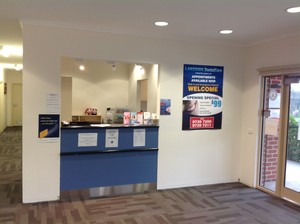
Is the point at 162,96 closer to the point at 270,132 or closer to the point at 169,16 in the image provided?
the point at 169,16

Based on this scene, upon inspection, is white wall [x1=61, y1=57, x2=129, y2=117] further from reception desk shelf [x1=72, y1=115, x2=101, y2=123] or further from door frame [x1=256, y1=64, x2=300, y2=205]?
door frame [x1=256, y1=64, x2=300, y2=205]

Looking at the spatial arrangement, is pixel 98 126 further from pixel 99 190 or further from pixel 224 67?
pixel 224 67

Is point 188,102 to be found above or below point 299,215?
above

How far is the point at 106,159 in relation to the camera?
4539mm

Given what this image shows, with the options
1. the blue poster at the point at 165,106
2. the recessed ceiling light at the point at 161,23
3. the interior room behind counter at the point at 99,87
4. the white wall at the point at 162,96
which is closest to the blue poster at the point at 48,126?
the white wall at the point at 162,96

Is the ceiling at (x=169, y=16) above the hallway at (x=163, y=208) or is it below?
above

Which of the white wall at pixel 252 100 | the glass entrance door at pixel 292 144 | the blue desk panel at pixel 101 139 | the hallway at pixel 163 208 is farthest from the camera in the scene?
the white wall at pixel 252 100

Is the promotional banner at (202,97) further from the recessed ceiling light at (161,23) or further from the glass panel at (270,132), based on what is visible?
the recessed ceiling light at (161,23)

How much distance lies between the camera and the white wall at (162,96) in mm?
4102

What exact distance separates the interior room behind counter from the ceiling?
2679 mm

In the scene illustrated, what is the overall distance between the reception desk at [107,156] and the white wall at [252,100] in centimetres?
175

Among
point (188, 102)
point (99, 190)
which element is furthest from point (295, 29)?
point (99, 190)

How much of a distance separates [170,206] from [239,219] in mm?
972

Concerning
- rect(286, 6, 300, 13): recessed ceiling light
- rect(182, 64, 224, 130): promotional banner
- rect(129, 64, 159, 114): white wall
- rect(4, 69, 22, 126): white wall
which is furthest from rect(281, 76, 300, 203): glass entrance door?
rect(4, 69, 22, 126): white wall
